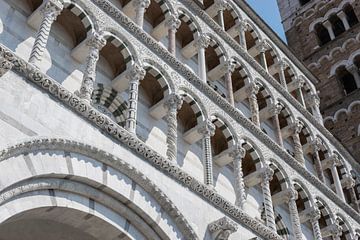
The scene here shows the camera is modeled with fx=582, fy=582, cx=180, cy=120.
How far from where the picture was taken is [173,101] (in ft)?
29.3

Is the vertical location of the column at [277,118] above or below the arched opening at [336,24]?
below

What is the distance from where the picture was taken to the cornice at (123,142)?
645 centimetres

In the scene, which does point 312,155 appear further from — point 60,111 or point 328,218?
point 60,111

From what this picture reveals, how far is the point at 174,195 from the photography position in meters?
7.56

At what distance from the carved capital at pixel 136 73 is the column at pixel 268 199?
297 cm

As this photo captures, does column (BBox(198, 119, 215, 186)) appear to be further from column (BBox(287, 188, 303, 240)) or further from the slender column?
the slender column

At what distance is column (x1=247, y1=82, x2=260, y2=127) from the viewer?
1130 centimetres

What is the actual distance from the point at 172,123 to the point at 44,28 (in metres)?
2.32

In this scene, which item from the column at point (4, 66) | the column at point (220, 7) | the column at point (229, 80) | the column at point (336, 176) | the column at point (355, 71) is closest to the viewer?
the column at point (4, 66)

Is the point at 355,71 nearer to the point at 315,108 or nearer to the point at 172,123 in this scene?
the point at 315,108

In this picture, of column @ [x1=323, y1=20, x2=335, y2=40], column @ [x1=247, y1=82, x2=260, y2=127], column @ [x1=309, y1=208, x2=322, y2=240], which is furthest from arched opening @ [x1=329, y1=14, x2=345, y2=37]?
column @ [x1=309, y1=208, x2=322, y2=240]

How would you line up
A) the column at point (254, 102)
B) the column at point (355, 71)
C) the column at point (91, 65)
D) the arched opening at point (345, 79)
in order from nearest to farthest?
1. the column at point (91, 65)
2. the column at point (254, 102)
3. the column at point (355, 71)
4. the arched opening at point (345, 79)

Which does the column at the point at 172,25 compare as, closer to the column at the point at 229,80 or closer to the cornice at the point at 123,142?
the column at the point at 229,80

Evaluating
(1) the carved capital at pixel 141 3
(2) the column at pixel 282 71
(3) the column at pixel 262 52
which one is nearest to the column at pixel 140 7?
(1) the carved capital at pixel 141 3
